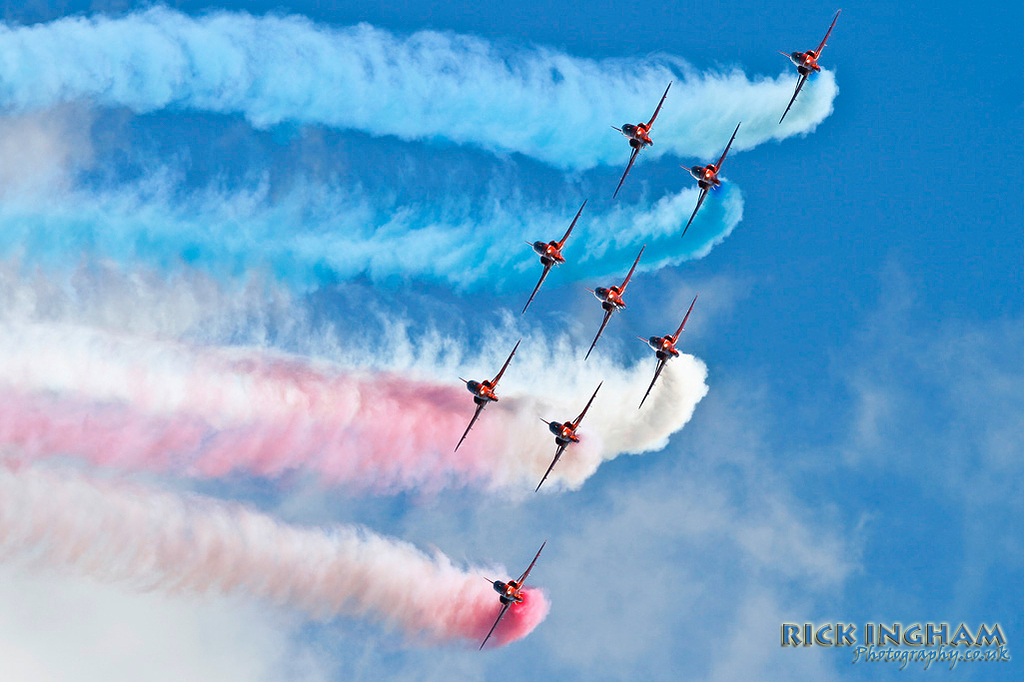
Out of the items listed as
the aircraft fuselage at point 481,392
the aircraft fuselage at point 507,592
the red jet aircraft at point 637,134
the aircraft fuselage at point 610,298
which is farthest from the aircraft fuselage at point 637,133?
the aircraft fuselage at point 507,592

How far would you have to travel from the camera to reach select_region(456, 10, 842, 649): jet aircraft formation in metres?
85.6

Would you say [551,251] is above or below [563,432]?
above

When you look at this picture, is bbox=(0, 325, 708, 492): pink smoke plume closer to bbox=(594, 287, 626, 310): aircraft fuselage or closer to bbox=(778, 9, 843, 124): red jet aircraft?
bbox=(594, 287, 626, 310): aircraft fuselage

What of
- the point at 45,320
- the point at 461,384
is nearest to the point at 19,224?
the point at 45,320

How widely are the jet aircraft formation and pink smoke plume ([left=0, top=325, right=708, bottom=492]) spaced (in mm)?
1414

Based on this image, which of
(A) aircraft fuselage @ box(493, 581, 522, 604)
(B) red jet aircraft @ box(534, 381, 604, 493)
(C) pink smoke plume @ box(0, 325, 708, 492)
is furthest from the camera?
(A) aircraft fuselage @ box(493, 581, 522, 604)

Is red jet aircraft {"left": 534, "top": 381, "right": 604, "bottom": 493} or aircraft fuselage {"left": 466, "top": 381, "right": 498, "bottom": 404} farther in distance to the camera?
red jet aircraft {"left": 534, "top": 381, "right": 604, "bottom": 493}

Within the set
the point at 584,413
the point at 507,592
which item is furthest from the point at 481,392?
the point at 507,592

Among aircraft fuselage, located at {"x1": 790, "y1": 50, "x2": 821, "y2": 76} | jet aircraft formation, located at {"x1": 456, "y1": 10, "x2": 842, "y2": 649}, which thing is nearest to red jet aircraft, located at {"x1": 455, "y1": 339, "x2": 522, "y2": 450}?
jet aircraft formation, located at {"x1": 456, "y1": 10, "x2": 842, "y2": 649}

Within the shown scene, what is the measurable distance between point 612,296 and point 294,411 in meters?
20.9

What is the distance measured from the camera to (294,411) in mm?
81688

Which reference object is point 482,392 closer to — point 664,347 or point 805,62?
point 664,347

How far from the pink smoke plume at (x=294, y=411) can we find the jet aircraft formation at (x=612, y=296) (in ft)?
4.64

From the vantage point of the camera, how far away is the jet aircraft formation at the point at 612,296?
8556cm
